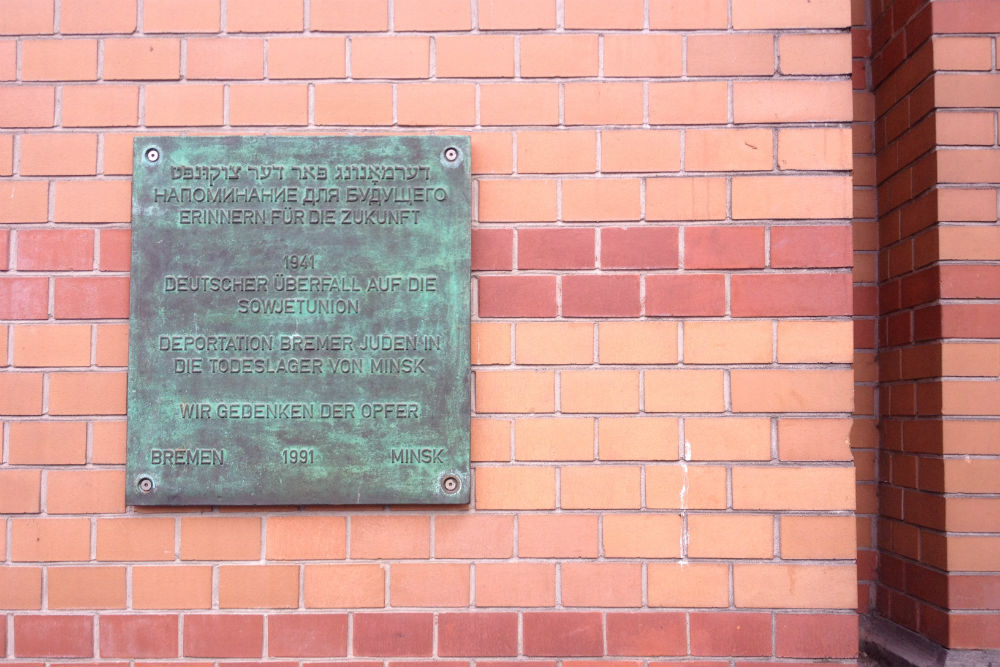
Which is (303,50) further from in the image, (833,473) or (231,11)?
(833,473)

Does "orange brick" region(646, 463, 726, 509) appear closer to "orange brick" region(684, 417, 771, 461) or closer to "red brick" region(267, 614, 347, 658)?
"orange brick" region(684, 417, 771, 461)

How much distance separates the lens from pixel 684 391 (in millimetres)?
2070

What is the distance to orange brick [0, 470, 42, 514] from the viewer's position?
206 cm

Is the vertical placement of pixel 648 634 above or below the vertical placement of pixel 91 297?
below

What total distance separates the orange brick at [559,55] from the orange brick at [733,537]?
1.20 metres

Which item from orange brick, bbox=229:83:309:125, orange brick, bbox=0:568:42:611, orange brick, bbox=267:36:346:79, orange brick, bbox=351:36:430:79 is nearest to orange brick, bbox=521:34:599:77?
orange brick, bbox=351:36:430:79

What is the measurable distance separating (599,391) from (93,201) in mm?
1397

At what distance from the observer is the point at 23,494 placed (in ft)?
6.78

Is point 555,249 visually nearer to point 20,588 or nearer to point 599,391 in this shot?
point 599,391

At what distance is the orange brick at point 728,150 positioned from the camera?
210cm

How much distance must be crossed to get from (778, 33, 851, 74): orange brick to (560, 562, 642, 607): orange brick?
134cm

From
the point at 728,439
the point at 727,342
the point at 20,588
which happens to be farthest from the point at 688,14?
the point at 20,588

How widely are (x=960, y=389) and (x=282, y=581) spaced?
186 centimetres

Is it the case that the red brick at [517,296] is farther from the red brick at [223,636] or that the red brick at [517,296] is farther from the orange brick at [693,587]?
the red brick at [223,636]
